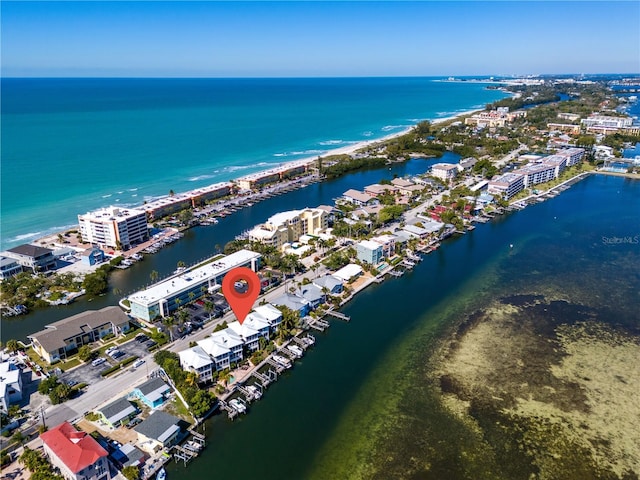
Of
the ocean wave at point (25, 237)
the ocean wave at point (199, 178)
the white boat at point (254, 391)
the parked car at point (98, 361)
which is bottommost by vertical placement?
the white boat at point (254, 391)

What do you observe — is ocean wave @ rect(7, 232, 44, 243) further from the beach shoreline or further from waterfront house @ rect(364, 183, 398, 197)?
waterfront house @ rect(364, 183, 398, 197)

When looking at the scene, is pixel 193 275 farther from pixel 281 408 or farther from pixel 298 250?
pixel 281 408

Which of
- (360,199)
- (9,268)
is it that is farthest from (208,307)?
(360,199)

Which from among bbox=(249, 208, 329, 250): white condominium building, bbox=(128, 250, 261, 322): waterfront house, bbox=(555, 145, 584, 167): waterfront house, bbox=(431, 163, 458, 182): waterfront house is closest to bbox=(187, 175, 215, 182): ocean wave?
bbox=(249, 208, 329, 250): white condominium building

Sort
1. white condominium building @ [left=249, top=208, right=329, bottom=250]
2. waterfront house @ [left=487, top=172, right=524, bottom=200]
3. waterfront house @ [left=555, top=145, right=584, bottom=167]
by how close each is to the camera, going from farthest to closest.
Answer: waterfront house @ [left=555, top=145, right=584, bottom=167], waterfront house @ [left=487, top=172, right=524, bottom=200], white condominium building @ [left=249, top=208, right=329, bottom=250]

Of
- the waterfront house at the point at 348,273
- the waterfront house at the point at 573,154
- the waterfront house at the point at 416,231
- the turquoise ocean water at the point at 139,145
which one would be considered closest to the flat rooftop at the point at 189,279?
the waterfront house at the point at 348,273

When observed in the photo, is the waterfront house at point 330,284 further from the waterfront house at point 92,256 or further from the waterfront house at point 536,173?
the waterfront house at point 536,173
